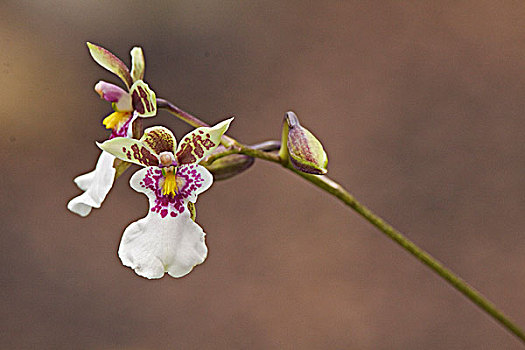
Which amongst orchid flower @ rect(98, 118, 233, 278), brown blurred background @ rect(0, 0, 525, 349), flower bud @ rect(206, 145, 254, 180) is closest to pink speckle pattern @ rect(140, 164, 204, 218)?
orchid flower @ rect(98, 118, 233, 278)

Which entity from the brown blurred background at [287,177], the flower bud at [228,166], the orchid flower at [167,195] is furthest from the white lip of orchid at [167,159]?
the brown blurred background at [287,177]

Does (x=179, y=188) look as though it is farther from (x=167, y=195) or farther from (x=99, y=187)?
(x=99, y=187)

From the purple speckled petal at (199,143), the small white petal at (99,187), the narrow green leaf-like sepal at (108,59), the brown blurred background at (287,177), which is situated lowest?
the small white petal at (99,187)

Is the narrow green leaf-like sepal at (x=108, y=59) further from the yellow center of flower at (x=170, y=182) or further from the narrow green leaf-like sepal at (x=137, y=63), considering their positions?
the yellow center of flower at (x=170, y=182)

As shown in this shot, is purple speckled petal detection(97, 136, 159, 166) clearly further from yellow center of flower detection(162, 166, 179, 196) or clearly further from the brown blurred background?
the brown blurred background

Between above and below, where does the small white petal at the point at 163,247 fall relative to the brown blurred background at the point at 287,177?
below

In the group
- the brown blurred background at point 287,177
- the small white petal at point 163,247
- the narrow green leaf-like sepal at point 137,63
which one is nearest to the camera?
the small white petal at point 163,247

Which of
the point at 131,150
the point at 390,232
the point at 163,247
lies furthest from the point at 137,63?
the point at 390,232
